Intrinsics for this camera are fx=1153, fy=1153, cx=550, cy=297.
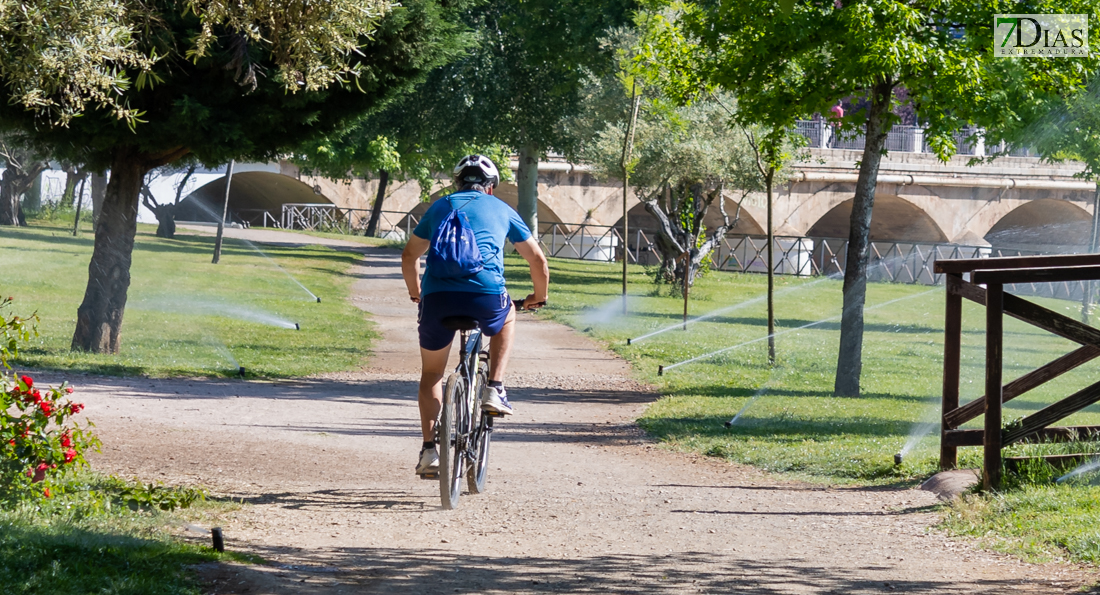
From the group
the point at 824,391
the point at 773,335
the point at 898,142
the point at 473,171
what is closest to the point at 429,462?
the point at 473,171

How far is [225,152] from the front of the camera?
11.5 meters

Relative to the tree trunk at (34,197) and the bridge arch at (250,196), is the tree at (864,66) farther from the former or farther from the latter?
the bridge arch at (250,196)

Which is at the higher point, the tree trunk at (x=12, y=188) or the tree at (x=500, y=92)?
the tree at (x=500, y=92)

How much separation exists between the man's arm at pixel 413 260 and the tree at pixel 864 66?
180 inches

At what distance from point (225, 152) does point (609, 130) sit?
2006 centimetres

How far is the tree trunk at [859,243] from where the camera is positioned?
11500 mm

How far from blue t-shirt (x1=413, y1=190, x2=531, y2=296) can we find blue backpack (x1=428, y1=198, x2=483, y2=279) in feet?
0.13

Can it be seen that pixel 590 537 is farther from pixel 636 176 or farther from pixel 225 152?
pixel 636 176

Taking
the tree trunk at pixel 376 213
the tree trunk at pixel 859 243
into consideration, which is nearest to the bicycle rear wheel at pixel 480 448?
the tree trunk at pixel 859 243

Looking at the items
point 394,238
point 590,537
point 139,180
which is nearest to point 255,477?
point 590,537

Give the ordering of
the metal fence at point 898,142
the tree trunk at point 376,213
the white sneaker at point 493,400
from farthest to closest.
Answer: the metal fence at point 898,142
the tree trunk at point 376,213
the white sneaker at point 493,400

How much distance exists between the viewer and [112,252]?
41.1ft

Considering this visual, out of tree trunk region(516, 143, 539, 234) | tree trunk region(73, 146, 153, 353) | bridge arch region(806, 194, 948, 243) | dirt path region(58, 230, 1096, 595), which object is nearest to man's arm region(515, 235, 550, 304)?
dirt path region(58, 230, 1096, 595)

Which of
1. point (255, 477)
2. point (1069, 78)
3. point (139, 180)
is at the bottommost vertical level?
point (255, 477)
